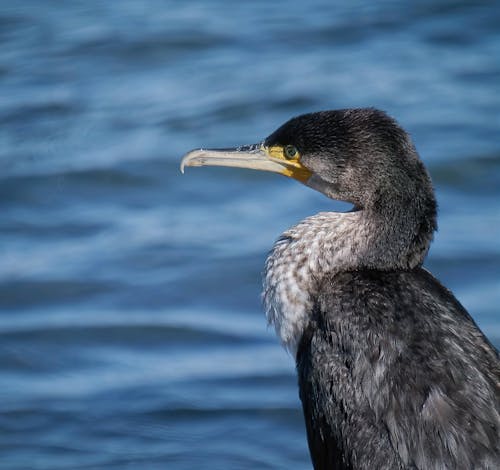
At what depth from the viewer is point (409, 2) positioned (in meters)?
11.6

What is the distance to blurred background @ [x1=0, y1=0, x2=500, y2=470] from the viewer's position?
6.88m

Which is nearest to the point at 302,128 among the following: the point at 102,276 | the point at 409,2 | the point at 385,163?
the point at 385,163

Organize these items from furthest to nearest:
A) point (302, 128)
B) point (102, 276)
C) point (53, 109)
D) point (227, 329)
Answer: point (53, 109)
point (102, 276)
point (227, 329)
point (302, 128)

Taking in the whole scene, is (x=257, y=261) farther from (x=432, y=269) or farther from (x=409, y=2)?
(x=409, y=2)

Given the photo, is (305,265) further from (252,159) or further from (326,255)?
(252,159)

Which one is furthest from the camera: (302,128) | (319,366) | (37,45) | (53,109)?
(37,45)

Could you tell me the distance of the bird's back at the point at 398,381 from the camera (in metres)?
4.73

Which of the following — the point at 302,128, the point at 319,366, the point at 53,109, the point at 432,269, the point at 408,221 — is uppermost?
the point at 53,109

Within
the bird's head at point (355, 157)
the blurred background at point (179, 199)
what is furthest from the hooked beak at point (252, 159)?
the blurred background at point (179, 199)

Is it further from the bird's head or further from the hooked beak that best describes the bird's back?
the hooked beak

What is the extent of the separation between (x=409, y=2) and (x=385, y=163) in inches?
262

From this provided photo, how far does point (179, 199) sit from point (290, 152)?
3.36 metres

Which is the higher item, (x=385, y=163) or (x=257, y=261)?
(x=257, y=261)

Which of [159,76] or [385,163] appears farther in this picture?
[159,76]
